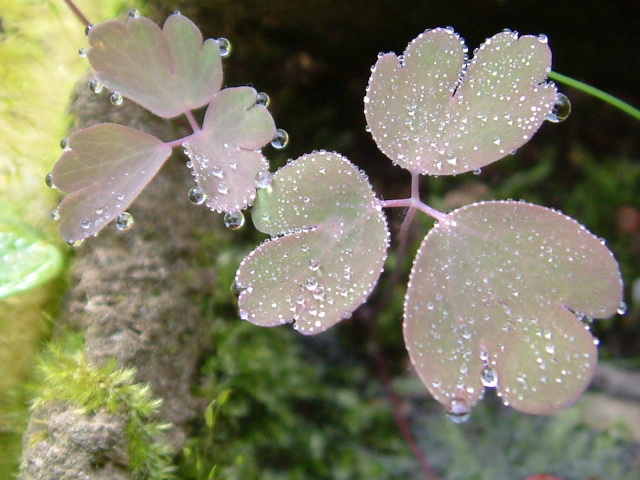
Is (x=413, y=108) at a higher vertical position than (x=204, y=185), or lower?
higher

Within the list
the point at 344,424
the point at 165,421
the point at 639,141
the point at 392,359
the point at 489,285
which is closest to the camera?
the point at 489,285

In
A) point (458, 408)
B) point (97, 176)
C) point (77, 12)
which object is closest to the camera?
point (458, 408)

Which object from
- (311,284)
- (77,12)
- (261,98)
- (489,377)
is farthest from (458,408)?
(77,12)

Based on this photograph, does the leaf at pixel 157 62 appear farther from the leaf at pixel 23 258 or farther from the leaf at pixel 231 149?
the leaf at pixel 23 258

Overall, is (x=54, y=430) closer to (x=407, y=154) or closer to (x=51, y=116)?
(x=51, y=116)

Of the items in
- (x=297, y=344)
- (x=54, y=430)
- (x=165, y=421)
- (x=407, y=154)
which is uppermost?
(x=407, y=154)

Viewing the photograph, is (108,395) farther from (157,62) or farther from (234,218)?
(157,62)

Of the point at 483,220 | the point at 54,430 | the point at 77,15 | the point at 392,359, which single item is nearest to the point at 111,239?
the point at 54,430
